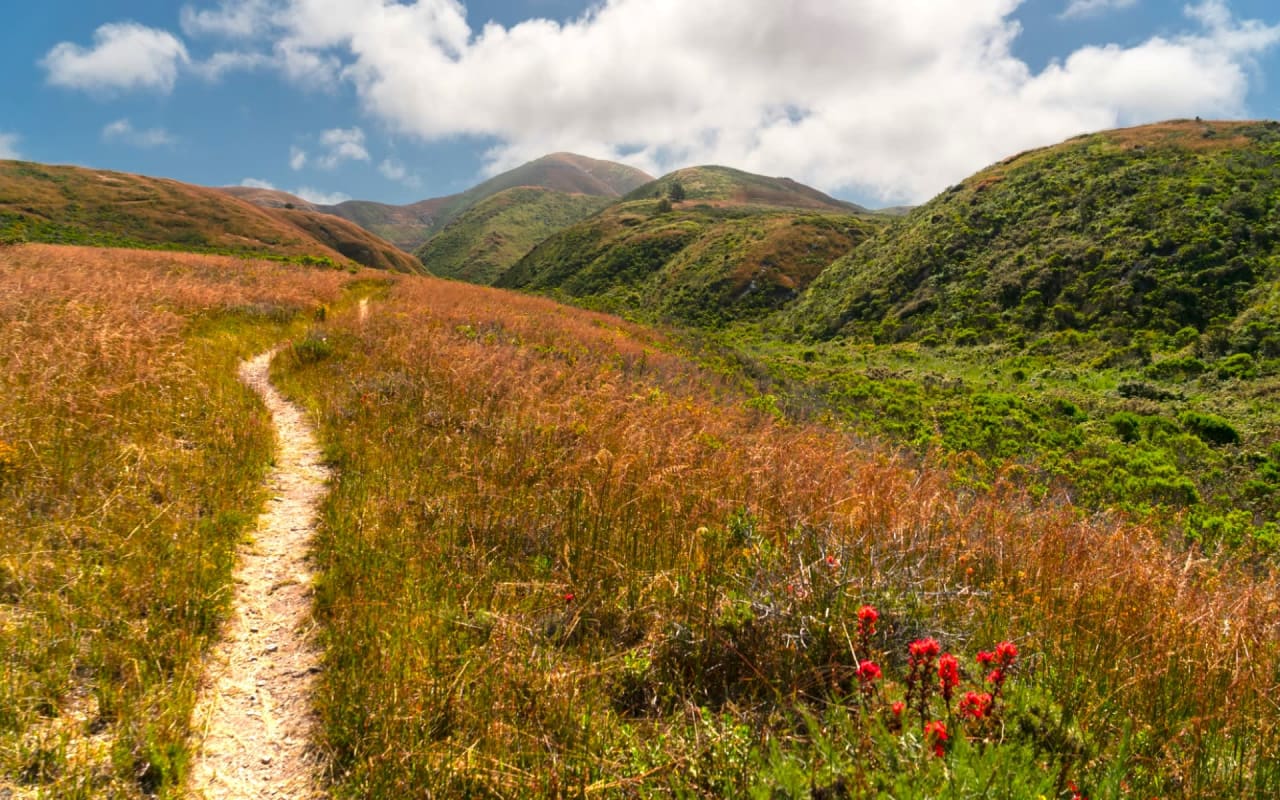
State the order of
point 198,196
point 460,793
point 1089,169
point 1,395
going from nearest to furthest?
point 460,793 < point 1,395 < point 1089,169 < point 198,196

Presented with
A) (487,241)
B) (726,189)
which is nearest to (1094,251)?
(726,189)

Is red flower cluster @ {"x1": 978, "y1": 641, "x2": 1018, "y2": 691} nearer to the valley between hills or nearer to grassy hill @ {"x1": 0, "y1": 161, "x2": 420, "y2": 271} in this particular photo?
the valley between hills

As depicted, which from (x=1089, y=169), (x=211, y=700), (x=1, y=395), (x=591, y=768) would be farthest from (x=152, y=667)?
(x=1089, y=169)

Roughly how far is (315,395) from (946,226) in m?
47.2

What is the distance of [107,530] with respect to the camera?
362 cm

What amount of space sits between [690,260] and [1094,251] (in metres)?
41.8

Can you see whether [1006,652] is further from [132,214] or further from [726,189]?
[726,189]

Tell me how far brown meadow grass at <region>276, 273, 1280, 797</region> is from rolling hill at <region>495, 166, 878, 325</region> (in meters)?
37.8

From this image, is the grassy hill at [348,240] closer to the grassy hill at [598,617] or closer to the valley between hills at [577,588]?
the valley between hills at [577,588]

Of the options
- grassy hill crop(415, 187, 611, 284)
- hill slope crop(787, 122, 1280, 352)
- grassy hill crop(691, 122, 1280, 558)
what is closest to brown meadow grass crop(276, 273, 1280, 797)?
grassy hill crop(691, 122, 1280, 558)

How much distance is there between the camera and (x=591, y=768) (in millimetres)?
2387

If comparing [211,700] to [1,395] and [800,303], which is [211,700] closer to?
[1,395]

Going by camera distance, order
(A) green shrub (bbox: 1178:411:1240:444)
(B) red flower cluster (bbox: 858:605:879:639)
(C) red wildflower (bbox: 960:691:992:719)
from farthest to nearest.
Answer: (A) green shrub (bbox: 1178:411:1240:444), (B) red flower cluster (bbox: 858:605:879:639), (C) red wildflower (bbox: 960:691:992:719)

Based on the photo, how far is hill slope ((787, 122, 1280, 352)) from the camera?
2475 cm
